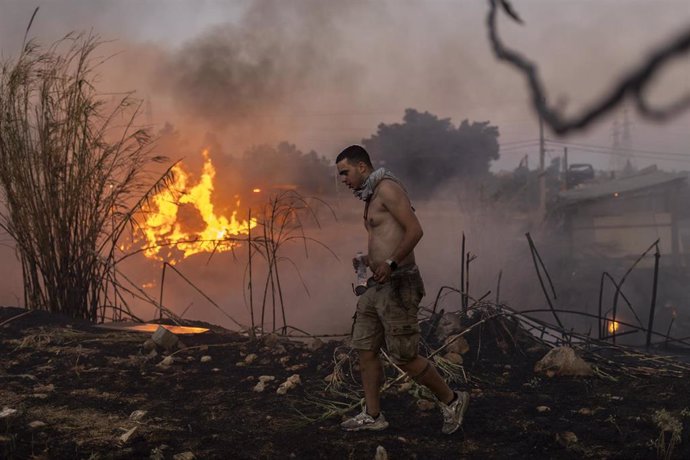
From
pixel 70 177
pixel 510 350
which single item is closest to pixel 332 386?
pixel 510 350

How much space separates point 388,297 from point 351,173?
715 millimetres

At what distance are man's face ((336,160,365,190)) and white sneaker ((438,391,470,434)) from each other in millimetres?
1307

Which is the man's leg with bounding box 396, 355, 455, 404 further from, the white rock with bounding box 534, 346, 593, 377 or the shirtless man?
the white rock with bounding box 534, 346, 593, 377

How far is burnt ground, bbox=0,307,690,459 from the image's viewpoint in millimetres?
3197

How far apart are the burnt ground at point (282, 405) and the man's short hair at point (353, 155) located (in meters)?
1.51

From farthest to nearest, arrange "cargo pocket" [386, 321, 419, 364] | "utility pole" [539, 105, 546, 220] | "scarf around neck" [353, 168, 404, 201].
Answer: "utility pole" [539, 105, 546, 220], "scarf around neck" [353, 168, 404, 201], "cargo pocket" [386, 321, 419, 364]

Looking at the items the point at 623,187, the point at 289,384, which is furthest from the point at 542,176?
the point at 289,384

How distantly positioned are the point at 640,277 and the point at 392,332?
1878 centimetres

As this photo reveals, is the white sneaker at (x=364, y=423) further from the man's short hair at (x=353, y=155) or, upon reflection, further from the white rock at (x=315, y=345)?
the white rock at (x=315, y=345)

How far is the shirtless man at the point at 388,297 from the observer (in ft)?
10.9

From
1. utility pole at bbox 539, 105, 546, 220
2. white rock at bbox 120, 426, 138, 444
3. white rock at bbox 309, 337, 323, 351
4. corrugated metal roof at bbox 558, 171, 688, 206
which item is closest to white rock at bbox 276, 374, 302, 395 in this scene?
white rock at bbox 309, 337, 323, 351

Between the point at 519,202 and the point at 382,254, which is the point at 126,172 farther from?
the point at 519,202

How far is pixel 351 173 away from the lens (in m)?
3.43

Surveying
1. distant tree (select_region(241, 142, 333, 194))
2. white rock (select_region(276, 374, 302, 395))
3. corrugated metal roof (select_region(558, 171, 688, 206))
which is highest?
distant tree (select_region(241, 142, 333, 194))
